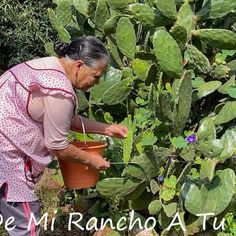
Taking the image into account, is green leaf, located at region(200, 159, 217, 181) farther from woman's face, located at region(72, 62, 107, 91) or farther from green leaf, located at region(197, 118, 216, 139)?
woman's face, located at region(72, 62, 107, 91)

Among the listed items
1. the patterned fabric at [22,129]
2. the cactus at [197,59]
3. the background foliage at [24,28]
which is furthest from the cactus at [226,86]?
the background foliage at [24,28]

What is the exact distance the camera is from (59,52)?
2.48 metres

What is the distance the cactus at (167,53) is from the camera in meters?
2.74

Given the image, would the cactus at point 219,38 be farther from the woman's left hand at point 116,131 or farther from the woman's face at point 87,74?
the woman's face at point 87,74

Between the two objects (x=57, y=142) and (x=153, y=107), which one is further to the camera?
(x=153, y=107)

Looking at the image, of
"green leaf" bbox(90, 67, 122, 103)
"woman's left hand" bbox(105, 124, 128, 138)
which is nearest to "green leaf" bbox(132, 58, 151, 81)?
"green leaf" bbox(90, 67, 122, 103)

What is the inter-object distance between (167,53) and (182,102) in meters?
0.26

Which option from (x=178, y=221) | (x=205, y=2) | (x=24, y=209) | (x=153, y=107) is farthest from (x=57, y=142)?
(x=205, y=2)

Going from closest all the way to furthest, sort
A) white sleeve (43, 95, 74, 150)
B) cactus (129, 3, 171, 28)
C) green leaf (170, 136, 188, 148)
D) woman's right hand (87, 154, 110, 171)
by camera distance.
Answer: white sleeve (43, 95, 74, 150), woman's right hand (87, 154, 110, 171), green leaf (170, 136, 188, 148), cactus (129, 3, 171, 28)

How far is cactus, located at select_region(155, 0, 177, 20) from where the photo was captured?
2.88 m

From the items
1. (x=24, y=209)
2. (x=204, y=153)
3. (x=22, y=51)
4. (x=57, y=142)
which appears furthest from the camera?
(x=22, y=51)

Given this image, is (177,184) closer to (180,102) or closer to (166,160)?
(166,160)

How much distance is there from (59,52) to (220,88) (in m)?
0.91

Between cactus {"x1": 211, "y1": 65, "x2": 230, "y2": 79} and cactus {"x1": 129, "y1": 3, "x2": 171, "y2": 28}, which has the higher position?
cactus {"x1": 129, "y1": 3, "x2": 171, "y2": 28}
